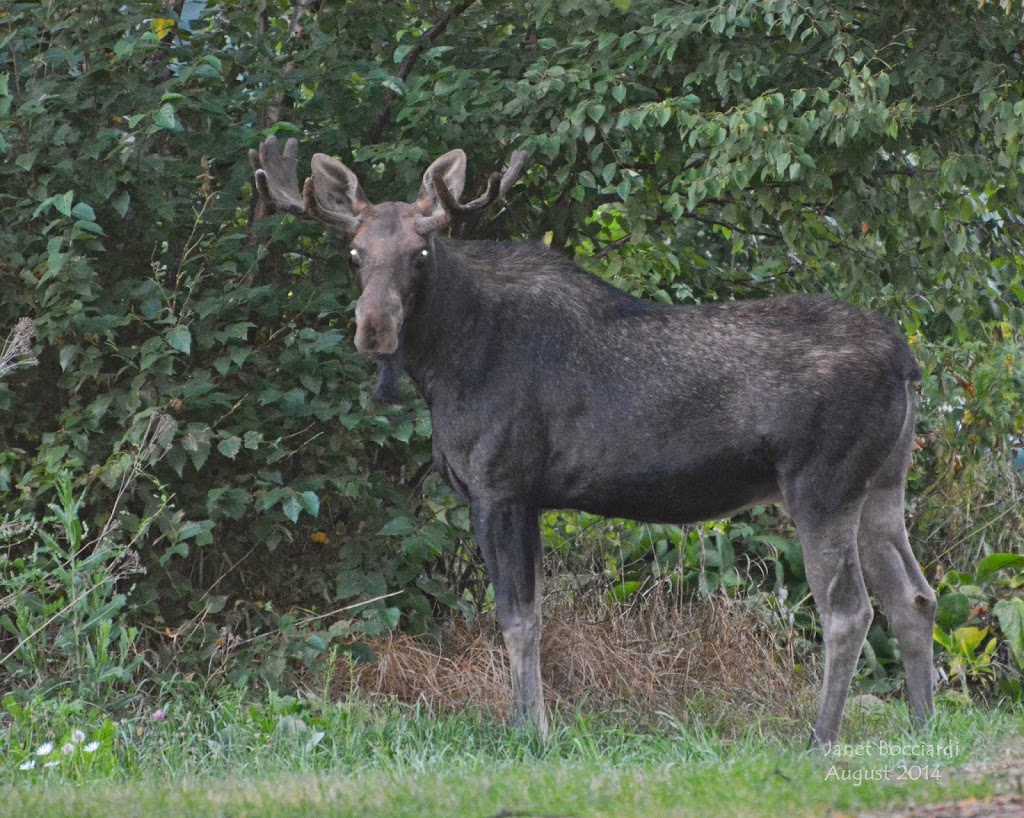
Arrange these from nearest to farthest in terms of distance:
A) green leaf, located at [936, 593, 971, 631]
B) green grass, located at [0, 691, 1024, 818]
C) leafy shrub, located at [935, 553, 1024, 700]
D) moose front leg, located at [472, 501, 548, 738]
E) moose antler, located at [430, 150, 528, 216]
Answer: green grass, located at [0, 691, 1024, 818] → moose antler, located at [430, 150, 528, 216] → moose front leg, located at [472, 501, 548, 738] → leafy shrub, located at [935, 553, 1024, 700] → green leaf, located at [936, 593, 971, 631]

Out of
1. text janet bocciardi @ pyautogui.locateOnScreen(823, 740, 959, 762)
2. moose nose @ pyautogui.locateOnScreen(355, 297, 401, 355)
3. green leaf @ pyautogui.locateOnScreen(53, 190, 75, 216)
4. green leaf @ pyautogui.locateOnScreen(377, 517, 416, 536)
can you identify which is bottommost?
text janet bocciardi @ pyautogui.locateOnScreen(823, 740, 959, 762)

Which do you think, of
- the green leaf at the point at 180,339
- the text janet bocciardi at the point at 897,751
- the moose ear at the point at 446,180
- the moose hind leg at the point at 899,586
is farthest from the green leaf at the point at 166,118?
the text janet bocciardi at the point at 897,751

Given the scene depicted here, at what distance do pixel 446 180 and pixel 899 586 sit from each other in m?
2.98

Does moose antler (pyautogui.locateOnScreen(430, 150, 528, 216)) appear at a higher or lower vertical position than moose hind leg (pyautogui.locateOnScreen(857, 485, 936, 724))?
higher

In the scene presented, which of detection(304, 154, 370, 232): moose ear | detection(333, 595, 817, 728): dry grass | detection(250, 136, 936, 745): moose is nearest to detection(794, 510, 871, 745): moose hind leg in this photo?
detection(250, 136, 936, 745): moose

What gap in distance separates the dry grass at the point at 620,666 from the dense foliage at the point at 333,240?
294mm

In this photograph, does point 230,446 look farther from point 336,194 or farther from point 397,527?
point 336,194

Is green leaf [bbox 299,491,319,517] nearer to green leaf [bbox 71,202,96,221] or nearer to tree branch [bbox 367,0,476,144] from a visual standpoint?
green leaf [bbox 71,202,96,221]

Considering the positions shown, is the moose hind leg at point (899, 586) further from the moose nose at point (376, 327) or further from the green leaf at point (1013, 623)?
Result: the moose nose at point (376, 327)

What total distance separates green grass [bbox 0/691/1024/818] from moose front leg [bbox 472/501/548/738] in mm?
223

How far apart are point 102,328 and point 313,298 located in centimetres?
115

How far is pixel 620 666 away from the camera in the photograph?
26.1 ft

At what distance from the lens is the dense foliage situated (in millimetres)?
7445

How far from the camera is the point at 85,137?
7688 mm
